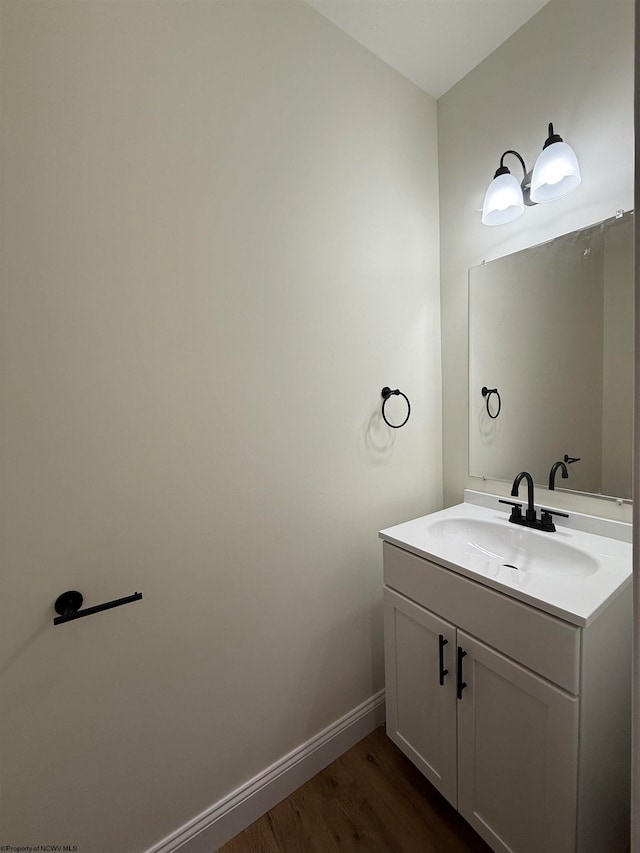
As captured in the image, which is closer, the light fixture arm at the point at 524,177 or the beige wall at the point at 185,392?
the beige wall at the point at 185,392

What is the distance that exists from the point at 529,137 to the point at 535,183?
0.83 feet

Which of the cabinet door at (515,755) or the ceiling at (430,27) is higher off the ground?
the ceiling at (430,27)

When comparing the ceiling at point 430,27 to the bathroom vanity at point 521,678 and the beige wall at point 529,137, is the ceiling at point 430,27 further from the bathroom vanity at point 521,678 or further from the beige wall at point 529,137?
the bathroom vanity at point 521,678

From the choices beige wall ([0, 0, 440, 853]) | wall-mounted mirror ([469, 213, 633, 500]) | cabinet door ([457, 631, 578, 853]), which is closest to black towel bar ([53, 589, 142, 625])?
beige wall ([0, 0, 440, 853])

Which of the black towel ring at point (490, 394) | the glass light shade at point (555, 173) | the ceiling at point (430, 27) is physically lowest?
the black towel ring at point (490, 394)

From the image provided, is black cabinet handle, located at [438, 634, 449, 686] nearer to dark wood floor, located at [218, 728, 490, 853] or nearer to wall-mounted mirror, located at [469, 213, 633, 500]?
dark wood floor, located at [218, 728, 490, 853]

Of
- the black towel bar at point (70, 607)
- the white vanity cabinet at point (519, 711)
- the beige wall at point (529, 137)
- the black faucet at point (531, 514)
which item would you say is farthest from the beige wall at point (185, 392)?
the black faucet at point (531, 514)

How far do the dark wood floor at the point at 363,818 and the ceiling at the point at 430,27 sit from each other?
2807mm

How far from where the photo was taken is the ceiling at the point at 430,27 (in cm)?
131

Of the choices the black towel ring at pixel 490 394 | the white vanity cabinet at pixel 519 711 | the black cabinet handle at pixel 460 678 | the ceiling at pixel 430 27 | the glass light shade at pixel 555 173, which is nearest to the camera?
the white vanity cabinet at pixel 519 711

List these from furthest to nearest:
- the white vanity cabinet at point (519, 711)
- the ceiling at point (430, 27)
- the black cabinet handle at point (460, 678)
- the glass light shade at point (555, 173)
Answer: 1. the ceiling at point (430, 27)
2. the glass light shade at point (555, 173)
3. the black cabinet handle at point (460, 678)
4. the white vanity cabinet at point (519, 711)

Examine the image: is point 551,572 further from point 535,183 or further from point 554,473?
point 535,183

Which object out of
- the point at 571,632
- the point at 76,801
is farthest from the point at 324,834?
the point at 571,632

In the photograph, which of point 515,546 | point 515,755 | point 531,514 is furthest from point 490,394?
point 515,755
